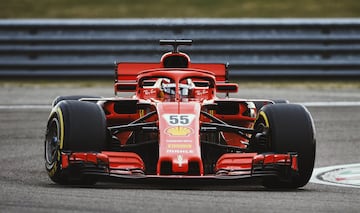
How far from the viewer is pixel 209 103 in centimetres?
1093

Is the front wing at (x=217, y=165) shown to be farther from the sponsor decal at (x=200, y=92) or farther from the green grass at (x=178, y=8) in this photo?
the green grass at (x=178, y=8)

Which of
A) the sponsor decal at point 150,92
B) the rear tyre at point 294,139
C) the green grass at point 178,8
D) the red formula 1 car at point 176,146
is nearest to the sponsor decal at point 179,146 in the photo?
the red formula 1 car at point 176,146

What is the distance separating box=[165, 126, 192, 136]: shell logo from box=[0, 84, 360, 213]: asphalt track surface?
0.47 metres

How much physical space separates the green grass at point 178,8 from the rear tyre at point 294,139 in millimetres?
13995

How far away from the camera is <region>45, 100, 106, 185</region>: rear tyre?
32.9 ft

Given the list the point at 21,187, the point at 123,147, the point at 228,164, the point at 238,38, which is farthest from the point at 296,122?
the point at 238,38

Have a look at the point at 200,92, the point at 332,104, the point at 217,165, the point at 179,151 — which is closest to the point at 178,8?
the point at 332,104

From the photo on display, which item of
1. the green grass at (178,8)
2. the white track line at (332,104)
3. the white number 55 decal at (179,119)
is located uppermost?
the green grass at (178,8)

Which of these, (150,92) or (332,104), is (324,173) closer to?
(150,92)

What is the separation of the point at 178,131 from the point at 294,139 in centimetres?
100

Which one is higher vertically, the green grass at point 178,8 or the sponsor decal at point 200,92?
the green grass at point 178,8

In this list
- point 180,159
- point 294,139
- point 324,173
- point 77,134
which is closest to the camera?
point 180,159

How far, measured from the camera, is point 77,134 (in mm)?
10039

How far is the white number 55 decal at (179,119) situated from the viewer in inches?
402
